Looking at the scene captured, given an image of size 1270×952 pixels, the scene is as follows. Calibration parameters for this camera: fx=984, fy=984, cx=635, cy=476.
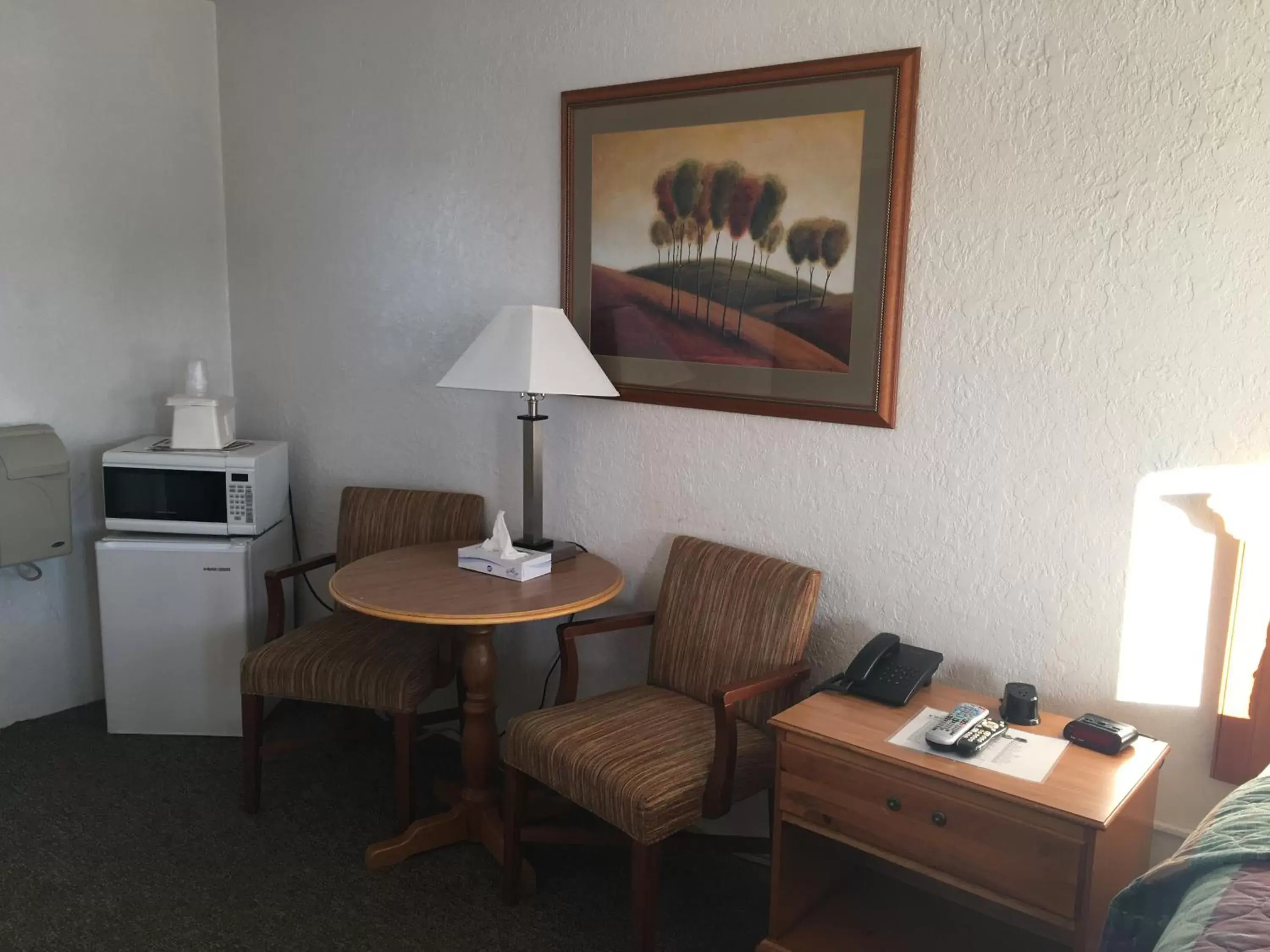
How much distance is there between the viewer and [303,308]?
3619 mm

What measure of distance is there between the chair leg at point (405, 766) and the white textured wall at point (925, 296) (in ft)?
1.88

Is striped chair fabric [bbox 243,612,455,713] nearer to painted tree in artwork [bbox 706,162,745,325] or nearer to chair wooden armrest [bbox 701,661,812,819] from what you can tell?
chair wooden armrest [bbox 701,661,812,819]

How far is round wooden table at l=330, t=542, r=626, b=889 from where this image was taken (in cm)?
246

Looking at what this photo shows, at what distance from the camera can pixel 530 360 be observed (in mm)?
2584

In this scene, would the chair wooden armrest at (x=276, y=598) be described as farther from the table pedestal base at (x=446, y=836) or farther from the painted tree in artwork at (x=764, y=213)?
the painted tree in artwork at (x=764, y=213)

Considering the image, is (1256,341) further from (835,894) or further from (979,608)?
(835,894)

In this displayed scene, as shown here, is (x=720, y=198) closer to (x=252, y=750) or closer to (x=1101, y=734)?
(x=1101, y=734)

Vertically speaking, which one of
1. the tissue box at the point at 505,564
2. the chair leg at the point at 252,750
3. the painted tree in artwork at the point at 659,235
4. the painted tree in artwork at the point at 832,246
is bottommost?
the chair leg at the point at 252,750

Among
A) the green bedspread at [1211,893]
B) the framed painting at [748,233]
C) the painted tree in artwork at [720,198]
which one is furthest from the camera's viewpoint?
the painted tree in artwork at [720,198]

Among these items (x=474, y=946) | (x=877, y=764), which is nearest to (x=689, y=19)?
(x=877, y=764)

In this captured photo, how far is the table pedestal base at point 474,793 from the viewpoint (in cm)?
264

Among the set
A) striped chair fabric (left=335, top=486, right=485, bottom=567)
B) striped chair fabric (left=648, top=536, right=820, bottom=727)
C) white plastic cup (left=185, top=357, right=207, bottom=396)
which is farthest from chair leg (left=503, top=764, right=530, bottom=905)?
white plastic cup (left=185, top=357, right=207, bottom=396)

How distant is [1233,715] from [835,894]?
3.13 ft

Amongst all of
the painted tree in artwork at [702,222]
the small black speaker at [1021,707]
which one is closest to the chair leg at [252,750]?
the painted tree in artwork at [702,222]
